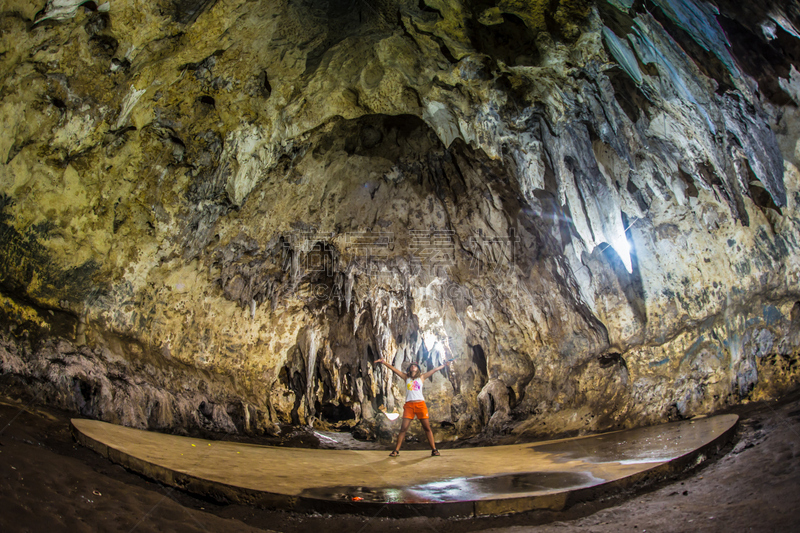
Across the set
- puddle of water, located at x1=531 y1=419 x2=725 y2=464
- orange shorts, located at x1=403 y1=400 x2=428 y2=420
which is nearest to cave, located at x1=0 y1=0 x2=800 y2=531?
puddle of water, located at x1=531 y1=419 x2=725 y2=464

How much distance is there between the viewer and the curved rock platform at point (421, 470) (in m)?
3.46

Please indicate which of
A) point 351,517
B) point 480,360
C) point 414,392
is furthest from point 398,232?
point 351,517

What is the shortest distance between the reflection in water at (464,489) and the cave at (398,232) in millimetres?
54

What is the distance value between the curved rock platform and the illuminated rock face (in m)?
1.17

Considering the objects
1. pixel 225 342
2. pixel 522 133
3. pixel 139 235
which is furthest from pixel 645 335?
pixel 139 235

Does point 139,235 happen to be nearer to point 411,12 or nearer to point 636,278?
point 411,12

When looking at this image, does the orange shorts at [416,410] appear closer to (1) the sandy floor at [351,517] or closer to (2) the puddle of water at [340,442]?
(1) the sandy floor at [351,517]

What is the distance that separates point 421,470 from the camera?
182 inches

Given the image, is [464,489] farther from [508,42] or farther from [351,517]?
[508,42]

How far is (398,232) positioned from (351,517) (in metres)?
4.92

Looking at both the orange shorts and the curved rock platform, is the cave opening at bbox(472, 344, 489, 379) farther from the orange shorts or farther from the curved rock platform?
the orange shorts

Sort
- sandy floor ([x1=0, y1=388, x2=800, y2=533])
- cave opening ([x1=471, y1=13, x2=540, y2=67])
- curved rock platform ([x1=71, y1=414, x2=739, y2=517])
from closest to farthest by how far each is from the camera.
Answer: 1. sandy floor ([x1=0, y1=388, x2=800, y2=533])
2. curved rock platform ([x1=71, y1=414, x2=739, y2=517])
3. cave opening ([x1=471, y1=13, x2=540, y2=67])

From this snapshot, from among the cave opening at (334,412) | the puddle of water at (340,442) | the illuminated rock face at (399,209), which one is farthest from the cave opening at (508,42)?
the cave opening at (334,412)

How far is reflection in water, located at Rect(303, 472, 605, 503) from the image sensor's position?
11.6 ft
